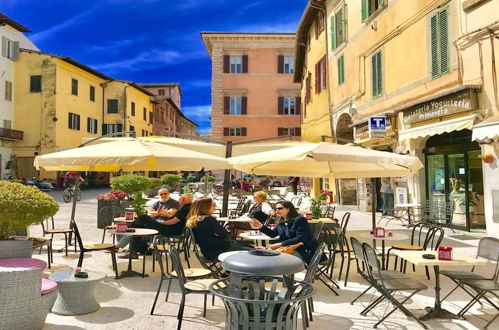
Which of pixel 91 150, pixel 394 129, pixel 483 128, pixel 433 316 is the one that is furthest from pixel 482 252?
pixel 394 129

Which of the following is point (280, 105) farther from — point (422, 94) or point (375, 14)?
point (422, 94)

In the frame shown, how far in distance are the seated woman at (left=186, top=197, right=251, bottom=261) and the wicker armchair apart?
→ 1991mm

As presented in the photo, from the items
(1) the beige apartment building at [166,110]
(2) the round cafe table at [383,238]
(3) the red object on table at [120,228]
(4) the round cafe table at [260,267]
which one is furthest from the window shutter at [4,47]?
(4) the round cafe table at [260,267]

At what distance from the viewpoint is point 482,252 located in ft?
17.4

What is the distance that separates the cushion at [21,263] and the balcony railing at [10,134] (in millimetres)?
31974

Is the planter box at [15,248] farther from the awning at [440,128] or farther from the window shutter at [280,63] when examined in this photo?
the window shutter at [280,63]

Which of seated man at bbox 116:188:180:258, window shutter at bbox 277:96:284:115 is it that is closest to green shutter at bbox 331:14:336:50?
seated man at bbox 116:188:180:258

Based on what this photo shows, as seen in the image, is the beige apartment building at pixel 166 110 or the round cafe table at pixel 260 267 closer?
the round cafe table at pixel 260 267

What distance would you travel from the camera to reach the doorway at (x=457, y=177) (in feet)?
37.8

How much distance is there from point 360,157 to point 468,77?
6.10 metres

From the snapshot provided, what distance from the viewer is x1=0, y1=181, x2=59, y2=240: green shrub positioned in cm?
476

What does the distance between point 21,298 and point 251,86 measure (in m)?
35.7

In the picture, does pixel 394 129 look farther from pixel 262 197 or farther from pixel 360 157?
pixel 360 157

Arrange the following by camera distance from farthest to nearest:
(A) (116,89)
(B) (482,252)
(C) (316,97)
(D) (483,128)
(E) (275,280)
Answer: (A) (116,89) < (C) (316,97) < (D) (483,128) < (B) (482,252) < (E) (275,280)
